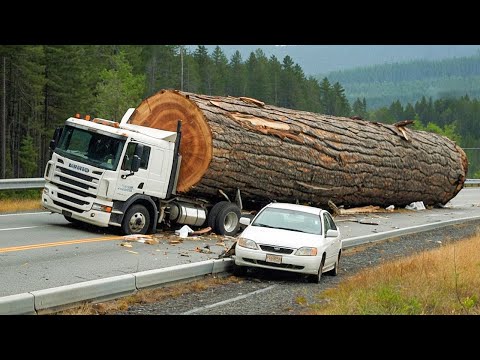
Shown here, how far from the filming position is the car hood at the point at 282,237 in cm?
1355

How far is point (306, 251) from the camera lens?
44.1ft

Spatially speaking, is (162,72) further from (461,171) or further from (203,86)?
(461,171)

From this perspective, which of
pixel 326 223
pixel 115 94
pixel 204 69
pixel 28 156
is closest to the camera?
pixel 326 223

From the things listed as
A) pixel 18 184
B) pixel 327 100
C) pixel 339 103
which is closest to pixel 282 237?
pixel 18 184

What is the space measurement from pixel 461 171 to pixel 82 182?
21129 mm

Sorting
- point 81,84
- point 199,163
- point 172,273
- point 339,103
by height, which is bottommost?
point 172,273

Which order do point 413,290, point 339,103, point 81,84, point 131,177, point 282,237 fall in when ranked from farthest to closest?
1. point 339,103
2. point 81,84
3. point 131,177
4. point 282,237
5. point 413,290

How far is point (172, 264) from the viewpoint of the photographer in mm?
13570

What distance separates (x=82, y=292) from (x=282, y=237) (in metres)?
4.79

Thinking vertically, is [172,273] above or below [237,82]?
below

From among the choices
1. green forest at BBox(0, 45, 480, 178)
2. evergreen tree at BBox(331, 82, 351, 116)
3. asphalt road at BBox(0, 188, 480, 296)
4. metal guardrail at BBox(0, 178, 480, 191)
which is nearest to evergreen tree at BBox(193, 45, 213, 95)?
green forest at BBox(0, 45, 480, 178)

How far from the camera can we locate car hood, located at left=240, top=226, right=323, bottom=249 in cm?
1355

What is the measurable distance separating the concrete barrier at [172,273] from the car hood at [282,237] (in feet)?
3.19

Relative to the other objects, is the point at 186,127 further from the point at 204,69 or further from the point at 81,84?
the point at 204,69
